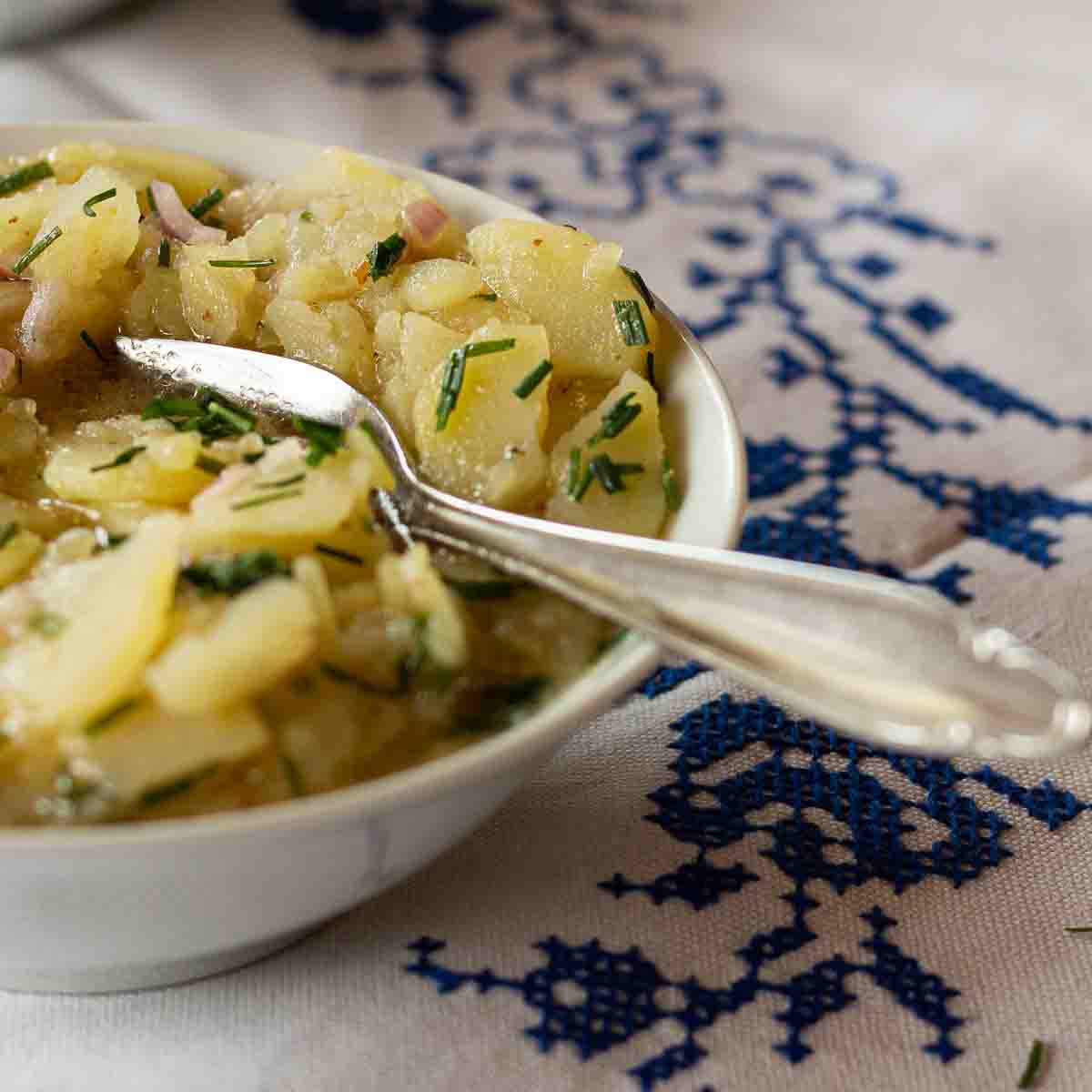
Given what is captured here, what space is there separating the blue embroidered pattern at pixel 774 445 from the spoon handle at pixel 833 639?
18.0 inches

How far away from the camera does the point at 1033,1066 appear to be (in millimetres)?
1782

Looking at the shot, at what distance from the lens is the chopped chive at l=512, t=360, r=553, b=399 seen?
1877 millimetres

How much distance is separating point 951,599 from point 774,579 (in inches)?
40.9

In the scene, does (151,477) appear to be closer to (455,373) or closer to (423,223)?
(455,373)

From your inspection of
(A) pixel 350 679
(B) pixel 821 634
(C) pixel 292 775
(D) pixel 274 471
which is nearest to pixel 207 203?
(D) pixel 274 471

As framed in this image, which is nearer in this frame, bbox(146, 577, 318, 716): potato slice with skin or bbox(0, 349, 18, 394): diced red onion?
bbox(146, 577, 318, 716): potato slice with skin

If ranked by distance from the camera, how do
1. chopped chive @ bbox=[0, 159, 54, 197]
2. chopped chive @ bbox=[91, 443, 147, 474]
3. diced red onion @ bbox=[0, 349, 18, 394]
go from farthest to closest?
chopped chive @ bbox=[0, 159, 54, 197] < diced red onion @ bbox=[0, 349, 18, 394] < chopped chive @ bbox=[91, 443, 147, 474]

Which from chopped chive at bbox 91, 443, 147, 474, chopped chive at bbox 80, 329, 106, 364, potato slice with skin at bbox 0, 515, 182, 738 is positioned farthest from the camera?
chopped chive at bbox 80, 329, 106, 364

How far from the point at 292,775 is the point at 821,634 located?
1.78 ft

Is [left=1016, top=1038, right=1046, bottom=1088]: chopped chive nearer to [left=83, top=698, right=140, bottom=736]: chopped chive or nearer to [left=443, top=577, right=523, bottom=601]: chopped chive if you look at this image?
[left=443, top=577, right=523, bottom=601]: chopped chive

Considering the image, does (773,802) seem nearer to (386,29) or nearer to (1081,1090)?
(1081,1090)

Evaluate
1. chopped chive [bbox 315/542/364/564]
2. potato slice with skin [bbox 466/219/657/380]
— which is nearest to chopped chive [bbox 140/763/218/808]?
chopped chive [bbox 315/542/364/564]

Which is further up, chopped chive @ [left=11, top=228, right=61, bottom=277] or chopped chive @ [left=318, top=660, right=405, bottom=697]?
chopped chive @ [left=11, top=228, right=61, bottom=277]

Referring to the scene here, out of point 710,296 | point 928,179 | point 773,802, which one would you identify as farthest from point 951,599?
point 928,179
